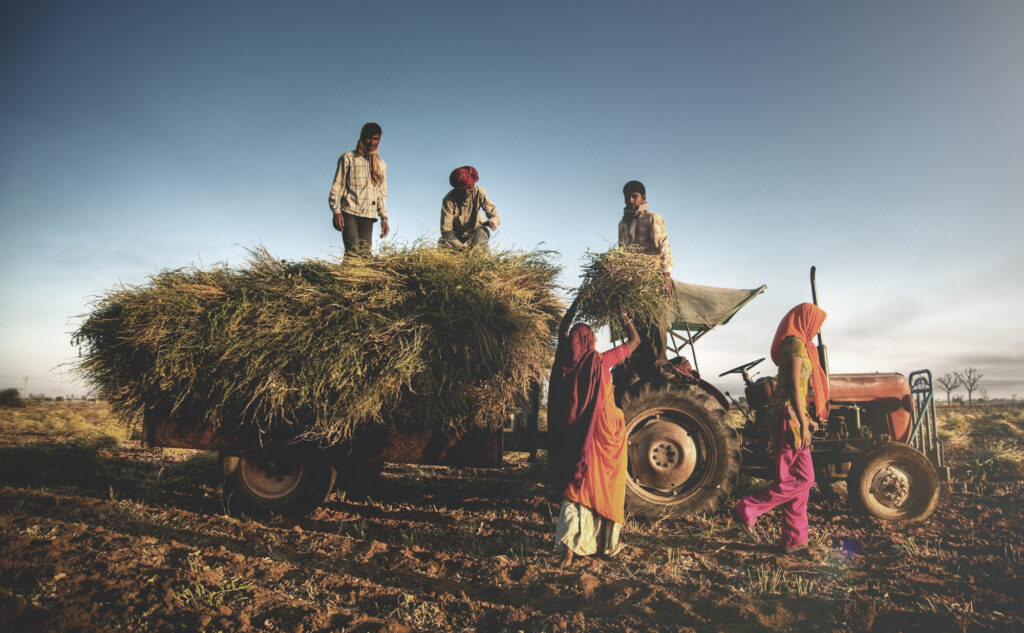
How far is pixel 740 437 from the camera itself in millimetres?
4625

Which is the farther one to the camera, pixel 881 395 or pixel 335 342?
pixel 881 395

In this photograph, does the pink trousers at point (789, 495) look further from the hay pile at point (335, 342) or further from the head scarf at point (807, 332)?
the hay pile at point (335, 342)

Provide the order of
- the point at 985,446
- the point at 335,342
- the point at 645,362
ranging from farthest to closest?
the point at 985,446 < the point at 645,362 < the point at 335,342

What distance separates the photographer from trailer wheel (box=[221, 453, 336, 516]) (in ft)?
14.0

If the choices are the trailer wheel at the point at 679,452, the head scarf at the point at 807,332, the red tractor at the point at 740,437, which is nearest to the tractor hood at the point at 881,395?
the red tractor at the point at 740,437

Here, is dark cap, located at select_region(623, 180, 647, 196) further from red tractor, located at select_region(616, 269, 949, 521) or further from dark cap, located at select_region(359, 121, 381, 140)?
dark cap, located at select_region(359, 121, 381, 140)

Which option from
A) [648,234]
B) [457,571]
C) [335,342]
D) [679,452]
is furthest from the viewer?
[648,234]

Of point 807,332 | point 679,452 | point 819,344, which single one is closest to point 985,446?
point 819,344

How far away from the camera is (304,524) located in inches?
167

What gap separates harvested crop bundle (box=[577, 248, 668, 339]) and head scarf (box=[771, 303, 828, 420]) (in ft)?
3.99

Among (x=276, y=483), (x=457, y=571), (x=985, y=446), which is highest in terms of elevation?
(x=276, y=483)

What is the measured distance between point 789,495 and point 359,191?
194 inches

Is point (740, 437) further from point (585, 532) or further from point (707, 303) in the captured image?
point (585, 532)

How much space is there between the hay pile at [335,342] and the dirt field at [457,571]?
3.09ft
